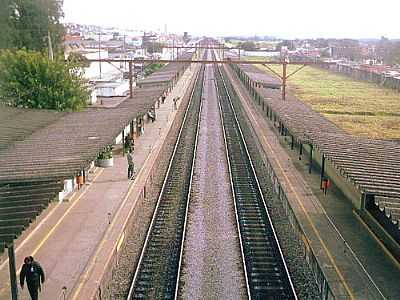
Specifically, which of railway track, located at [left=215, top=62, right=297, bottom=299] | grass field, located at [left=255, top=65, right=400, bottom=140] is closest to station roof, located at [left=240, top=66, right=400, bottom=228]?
railway track, located at [left=215, top=62, right=297, bottom=299]

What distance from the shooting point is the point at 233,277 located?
13.7 m

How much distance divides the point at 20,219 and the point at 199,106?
131ft

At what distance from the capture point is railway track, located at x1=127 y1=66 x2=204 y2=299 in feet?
43.0

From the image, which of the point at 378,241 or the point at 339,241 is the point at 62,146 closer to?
the point at 339,241

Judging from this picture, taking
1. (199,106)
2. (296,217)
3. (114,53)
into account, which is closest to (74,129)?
(296,217)

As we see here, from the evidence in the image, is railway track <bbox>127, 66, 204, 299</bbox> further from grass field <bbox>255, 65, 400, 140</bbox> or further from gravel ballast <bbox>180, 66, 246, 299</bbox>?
grass field <bbox>255, 65, 400, 140</bbox>

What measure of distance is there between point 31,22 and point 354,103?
32.8 metres

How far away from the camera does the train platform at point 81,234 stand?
41.8 ft

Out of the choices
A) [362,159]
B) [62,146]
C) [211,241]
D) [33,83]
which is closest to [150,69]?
[33,83]

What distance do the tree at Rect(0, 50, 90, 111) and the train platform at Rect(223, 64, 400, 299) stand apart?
45.8ft

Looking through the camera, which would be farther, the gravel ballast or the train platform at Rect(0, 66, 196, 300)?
the gravel ballast

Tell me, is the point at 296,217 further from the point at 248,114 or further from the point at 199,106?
the point at 199,106

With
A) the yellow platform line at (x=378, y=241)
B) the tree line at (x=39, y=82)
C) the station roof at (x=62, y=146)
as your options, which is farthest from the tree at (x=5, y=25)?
the yellow platform line at (x=378, y=241)

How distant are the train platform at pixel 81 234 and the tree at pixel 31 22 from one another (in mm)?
22055
